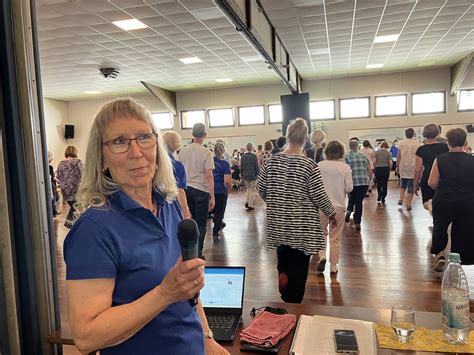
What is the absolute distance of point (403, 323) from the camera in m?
1.41

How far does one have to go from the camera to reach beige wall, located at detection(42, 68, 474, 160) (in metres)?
12.7

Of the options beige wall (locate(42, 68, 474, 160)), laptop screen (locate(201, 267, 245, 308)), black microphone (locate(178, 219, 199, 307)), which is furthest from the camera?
beige wall (locate(42, 68, 474, 160))

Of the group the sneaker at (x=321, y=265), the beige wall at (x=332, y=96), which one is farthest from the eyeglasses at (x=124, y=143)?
the beige wall at (x=332, y=96)

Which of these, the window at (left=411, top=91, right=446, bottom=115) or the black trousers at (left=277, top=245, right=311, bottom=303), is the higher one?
the window at (left=411, top=91, right=446, bottom=115)

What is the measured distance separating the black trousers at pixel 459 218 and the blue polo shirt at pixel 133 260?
10.7 ft

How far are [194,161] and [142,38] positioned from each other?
415 cm

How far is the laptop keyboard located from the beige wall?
11476 millimetres

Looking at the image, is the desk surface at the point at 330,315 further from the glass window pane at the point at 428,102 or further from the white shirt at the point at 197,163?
the glass window pane at the point at 428,102

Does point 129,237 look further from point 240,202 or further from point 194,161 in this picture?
point 240,202

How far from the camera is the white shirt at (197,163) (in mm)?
4699

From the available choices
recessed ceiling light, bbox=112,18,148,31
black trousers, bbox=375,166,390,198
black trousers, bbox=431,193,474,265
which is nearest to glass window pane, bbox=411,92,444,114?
black trousers, bbox=375,166,390,198

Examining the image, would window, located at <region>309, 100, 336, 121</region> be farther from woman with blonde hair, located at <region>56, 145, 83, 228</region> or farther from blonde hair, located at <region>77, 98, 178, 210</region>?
blonde hair, located at <region>77, 98, 178, 210</region>

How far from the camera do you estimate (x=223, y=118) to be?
1512cm

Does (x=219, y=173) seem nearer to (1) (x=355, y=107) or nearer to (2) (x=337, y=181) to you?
(2) (x=337, y=181)
